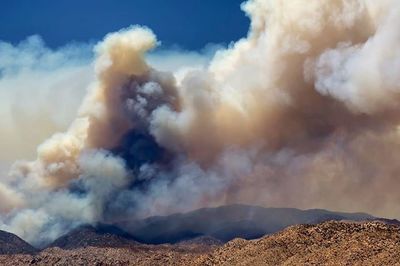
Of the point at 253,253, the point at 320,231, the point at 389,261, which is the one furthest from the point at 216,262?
the point at 389,261

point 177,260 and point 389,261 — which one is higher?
point 177,260

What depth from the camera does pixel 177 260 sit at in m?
195

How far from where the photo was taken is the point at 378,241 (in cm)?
12419

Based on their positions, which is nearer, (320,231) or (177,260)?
(320,231)

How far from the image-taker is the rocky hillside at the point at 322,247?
119312 mm

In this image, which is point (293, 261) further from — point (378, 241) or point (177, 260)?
point (177, 260)

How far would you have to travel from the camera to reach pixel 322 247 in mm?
134250

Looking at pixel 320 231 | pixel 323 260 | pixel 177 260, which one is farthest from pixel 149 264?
pixel 323 260

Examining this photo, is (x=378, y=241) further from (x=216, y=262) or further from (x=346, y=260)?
(x=216, y=262)

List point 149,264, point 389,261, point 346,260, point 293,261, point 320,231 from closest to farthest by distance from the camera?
point 389,261 < point 346,260 < point 293,261 < point 320,231 < point 149,264

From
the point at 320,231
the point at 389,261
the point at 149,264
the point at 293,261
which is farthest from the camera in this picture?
the point at 149,264

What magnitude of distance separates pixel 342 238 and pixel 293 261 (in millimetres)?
10947

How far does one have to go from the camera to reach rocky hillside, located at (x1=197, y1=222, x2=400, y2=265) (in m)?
119

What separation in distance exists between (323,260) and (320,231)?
2003cm
